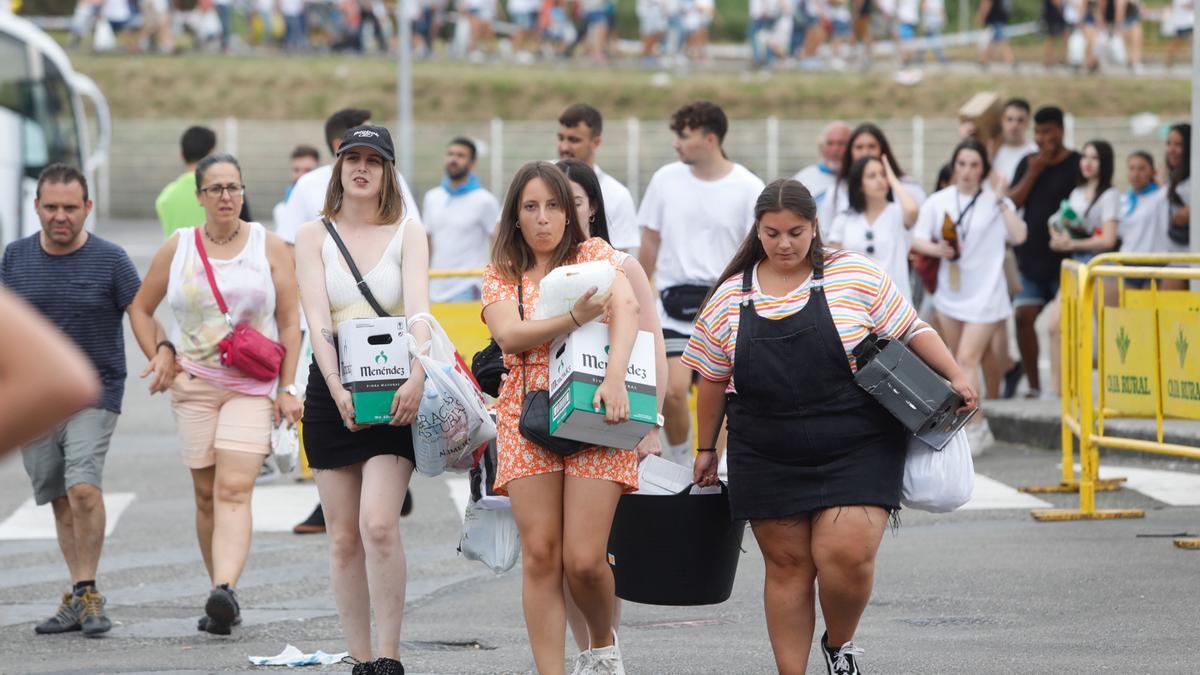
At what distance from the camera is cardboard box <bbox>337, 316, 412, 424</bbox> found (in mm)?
6273

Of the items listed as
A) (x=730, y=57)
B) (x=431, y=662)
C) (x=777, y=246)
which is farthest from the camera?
(x=730, y=57)

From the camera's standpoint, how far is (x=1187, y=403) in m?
8.99

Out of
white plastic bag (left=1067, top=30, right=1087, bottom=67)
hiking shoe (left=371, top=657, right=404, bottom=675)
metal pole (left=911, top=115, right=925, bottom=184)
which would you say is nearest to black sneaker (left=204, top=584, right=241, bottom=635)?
hiking shoe (left=371, top=657, right=404, bottom=675)

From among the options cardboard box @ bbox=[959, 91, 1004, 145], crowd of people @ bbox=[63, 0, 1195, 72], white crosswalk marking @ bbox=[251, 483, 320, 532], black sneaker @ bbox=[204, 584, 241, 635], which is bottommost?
white crosswalk marking @ bbox=[251, 483, 320, 532]

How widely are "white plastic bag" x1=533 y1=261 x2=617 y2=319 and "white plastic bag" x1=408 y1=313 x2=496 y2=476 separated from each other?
0.45 meters

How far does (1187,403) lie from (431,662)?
13.6ft

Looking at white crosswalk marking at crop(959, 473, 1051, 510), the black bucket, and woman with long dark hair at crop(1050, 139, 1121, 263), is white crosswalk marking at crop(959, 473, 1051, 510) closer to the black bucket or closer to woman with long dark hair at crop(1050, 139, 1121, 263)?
woman with long dark hair at crop(1050, 139, 1121, 263)

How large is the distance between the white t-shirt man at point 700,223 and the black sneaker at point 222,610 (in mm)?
3195

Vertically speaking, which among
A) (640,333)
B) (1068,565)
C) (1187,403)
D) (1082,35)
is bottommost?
(1068,565)

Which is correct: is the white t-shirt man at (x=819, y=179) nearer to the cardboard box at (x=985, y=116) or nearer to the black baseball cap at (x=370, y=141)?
the cardboard box at (x=985, y=116)

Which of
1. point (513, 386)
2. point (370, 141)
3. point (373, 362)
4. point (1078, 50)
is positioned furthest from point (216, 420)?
point (1078, 50)

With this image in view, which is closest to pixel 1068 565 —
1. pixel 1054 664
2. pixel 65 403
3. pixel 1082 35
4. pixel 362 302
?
pixel 1054 664

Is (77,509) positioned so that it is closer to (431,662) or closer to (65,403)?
(431,662)

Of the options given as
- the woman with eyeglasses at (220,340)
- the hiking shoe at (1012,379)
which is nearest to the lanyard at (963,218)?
the hiking shoe at (1012,379)
